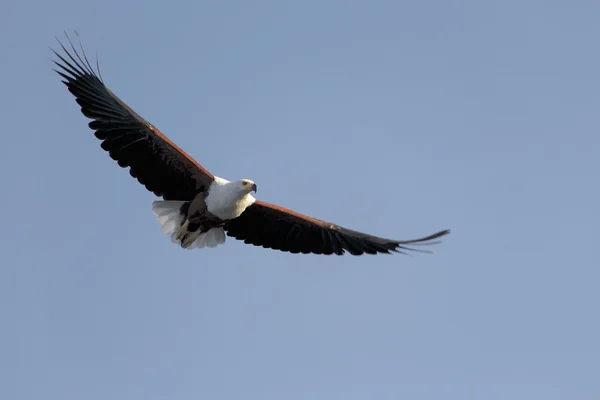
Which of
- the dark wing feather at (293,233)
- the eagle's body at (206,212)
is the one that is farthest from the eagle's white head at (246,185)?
the dark wing feather at (293,233)

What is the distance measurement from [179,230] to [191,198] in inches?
18.8

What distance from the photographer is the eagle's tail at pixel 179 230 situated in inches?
467

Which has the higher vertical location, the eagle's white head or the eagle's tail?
the eagle's white head

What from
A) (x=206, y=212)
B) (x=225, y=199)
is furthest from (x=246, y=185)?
(x=206, y=212)

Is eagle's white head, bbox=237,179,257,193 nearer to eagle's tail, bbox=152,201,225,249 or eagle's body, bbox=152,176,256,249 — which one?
eagle's body, bbox=152,176,256,249

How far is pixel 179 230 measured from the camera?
12.0 m

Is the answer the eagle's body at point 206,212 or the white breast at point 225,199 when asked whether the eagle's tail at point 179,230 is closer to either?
the eagle's body at point 206,212

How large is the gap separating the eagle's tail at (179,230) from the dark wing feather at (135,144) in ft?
0.55

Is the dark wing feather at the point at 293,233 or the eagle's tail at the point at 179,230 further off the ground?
the dark wing feather at the point at 293,233

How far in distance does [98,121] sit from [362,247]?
371cm

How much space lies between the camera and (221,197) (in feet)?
37.3

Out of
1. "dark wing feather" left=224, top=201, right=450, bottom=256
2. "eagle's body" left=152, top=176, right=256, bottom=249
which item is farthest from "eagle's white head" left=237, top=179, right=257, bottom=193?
"dark wing feather" left=224, top=201, right=450, bottom=256

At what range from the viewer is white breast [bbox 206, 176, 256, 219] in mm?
11336

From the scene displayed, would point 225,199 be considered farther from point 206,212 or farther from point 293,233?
point 293,233
